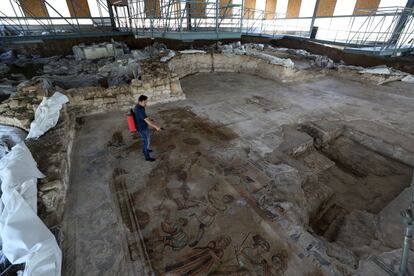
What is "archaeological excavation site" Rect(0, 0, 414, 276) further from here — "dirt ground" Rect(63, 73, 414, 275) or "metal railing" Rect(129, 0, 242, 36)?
"metal railing" Rect(129, 0, 242, 36)

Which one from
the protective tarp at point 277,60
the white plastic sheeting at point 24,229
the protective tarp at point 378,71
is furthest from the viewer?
the protective tarp at point 378,71

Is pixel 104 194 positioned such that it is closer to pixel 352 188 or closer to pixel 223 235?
pixel 223 235

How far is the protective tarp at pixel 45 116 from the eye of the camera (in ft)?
12.7

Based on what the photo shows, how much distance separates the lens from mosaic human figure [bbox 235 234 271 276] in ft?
7.50

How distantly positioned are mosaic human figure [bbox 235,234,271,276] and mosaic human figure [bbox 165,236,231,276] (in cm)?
20

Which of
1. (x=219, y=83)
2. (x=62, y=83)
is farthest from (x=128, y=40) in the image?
(x=219, y=83)

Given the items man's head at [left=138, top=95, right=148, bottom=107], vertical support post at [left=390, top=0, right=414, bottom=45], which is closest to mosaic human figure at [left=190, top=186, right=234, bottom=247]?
man's head at [left=138, top=95, right=148, bottom=107]

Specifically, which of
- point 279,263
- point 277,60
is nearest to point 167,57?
point 277,60

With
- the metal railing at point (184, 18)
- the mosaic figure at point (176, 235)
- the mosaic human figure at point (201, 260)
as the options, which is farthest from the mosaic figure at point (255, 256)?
the metal railing at point (184, 18)

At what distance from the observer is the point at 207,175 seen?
3580 millimetres

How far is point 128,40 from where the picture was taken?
1277 cm

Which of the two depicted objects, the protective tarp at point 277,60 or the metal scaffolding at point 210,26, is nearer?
the metal scaffolding at point 210,26

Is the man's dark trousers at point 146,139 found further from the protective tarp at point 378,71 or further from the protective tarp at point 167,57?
the protective tarp at point 378,71

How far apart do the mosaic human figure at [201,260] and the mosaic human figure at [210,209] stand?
144 millimetres
